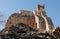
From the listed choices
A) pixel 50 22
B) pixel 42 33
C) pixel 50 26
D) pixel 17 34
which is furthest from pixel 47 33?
pixel 50 22

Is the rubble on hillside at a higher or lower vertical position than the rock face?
lower

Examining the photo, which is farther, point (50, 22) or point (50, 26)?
point (50, 22)

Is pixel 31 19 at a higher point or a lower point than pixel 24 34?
higher

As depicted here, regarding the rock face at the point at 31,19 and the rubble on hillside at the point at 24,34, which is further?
the rock face at the point at 31,19

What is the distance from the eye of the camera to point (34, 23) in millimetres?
37531

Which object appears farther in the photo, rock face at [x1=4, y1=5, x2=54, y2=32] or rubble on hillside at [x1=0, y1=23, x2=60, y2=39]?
rock face at [x1=4, y1=5, x2=54, y2=32]

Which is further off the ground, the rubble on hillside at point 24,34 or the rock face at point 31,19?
the rock face at point 31,19

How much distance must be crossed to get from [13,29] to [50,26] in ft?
25.8

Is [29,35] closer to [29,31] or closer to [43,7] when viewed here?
[29,31]

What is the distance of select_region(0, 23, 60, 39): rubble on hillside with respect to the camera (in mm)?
27625

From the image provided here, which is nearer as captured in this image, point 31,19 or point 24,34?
point 24,34

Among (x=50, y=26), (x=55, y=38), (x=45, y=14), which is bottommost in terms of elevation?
(x=55, y=38)

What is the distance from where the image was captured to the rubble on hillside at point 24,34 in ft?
90.6

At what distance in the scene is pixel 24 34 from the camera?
27875 millimetres
